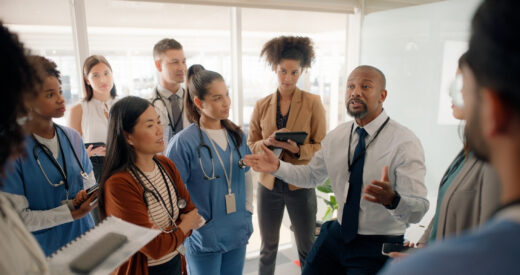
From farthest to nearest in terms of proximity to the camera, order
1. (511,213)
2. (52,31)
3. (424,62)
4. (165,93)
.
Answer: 1. (424,62)
2. (52,31)
3. (165,93)
4. (511,213)

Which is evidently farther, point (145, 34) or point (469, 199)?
point (145, 34)

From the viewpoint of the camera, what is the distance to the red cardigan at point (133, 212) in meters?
1.40

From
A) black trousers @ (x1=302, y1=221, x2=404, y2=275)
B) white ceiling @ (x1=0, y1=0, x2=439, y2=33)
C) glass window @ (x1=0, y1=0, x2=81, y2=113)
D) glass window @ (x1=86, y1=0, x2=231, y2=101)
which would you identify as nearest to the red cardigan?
black trousers @ (x1=302, y1=221, x2=404, y2=275)

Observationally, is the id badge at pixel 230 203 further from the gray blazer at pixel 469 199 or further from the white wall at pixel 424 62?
the white wall at pixel 424 62

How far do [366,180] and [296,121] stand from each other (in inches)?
37.0

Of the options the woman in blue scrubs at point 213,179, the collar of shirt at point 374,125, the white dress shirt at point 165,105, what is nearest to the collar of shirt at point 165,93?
the white dress shirt at point 165,105

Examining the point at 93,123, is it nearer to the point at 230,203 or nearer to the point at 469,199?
the point at 230,203

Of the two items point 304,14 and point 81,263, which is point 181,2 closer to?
point 304,14

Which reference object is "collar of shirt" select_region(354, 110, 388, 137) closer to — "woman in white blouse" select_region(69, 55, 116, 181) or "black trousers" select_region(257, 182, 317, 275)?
"black trousers" select_region(257, 182, 317, 275)

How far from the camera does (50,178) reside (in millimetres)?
1582

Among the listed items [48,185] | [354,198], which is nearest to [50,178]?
[48,185]

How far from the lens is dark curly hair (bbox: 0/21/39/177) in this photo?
69 cm

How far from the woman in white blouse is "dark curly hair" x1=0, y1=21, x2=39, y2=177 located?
182cm

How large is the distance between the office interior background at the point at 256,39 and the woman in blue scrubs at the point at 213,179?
113 centimetres
